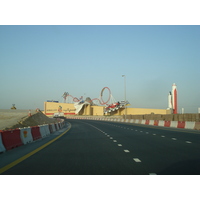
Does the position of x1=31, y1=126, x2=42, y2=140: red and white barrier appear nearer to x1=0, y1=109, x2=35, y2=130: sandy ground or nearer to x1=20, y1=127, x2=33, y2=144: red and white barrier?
x1=20, y1=127, x2=33, y2=144: red and white barrier

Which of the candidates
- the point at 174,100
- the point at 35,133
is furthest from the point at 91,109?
the point at 35,133

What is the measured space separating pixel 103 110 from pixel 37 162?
138190 mm

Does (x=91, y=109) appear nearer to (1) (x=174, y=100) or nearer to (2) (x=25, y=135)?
(1) (x=174, y=100)

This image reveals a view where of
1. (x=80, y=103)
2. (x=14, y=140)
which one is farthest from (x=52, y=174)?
(x=80, y=103)

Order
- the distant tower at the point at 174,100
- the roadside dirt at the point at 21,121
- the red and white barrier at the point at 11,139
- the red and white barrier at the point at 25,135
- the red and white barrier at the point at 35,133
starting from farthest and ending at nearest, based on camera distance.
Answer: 1. the distant tower at the point at 174,100
2. the roadside dirt at the point at 21,121
3. the red and white barrier at the point at 35,133
4. the red and white barrier at the point at 25,135
5. the red and white barrier at the point at 11,139

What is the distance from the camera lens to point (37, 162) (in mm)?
9031

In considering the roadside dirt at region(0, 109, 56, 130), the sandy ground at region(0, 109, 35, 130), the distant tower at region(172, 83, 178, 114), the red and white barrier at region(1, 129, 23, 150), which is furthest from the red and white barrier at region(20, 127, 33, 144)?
the distant tower at region(172, 83, 178, 114)

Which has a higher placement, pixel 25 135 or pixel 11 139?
pixel 11 139

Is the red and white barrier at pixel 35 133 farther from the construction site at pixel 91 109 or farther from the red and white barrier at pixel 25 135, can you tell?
the construction site at pixel 91 109

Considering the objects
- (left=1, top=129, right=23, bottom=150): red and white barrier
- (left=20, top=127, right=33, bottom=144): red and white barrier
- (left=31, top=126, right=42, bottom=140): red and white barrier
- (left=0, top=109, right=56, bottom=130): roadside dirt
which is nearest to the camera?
(left=1, top=129, right=23, bottom=150): red and white barrier

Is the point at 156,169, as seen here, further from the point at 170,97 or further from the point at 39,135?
the point at 170,97

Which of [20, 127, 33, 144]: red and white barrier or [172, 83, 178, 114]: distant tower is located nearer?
[20, 127, 33, 144]: red and white barrier

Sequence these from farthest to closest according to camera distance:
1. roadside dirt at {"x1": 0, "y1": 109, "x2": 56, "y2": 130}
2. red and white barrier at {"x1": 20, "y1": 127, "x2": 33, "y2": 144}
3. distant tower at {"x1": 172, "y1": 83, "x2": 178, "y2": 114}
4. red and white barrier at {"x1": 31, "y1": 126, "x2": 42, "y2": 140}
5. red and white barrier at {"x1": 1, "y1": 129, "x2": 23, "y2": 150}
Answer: distant tower at {"x1": 172, "y1": 83, "x2": 178, "y2": 114}
roadside dirt at {"x1": 0, "y1": 109, "x2": 56, "y2": 130}
red and white barrier at {"x1": 31, "y1": 126, "x2": 42, "y2": 140}
red and white barrier at {"x1": 20, "y1": 127, "x2": 33, "y2": 144}
red and white barrier at {"x1": 1, "y1": 129, "x2": 23, "y2": 150}

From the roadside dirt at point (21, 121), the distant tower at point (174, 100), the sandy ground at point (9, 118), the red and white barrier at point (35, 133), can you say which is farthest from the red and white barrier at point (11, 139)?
the distant tower at point (174, 100)
